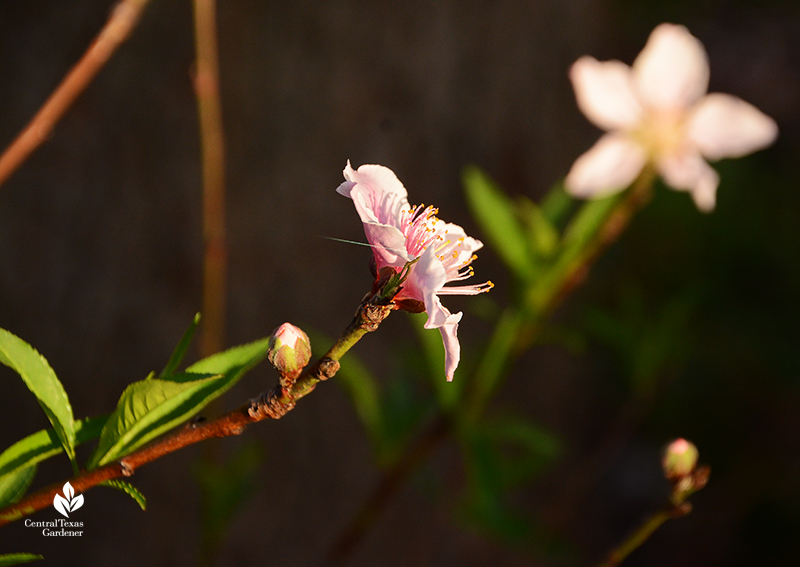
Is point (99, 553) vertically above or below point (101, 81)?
below

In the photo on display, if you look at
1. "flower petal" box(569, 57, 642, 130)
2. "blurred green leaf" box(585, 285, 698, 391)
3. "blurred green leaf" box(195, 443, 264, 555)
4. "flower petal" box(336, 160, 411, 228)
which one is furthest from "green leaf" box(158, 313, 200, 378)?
"blurred green leaf" box(585, 285, 698, 391)

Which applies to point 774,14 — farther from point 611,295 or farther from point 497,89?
point 497,89

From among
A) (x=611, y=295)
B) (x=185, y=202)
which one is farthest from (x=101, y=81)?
(x=611, y=295)

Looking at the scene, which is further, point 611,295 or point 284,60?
point 611,295

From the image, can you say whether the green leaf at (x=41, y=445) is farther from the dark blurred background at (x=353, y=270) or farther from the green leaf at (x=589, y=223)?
the green leaf at (x=589, y=223)

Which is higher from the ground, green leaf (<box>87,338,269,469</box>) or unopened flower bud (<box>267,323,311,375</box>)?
green leaf (<box>87,338,269,469</box>)

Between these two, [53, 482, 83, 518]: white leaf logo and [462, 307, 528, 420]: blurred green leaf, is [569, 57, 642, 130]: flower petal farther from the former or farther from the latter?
[53, 482, 83, 518]: white leaf logo
